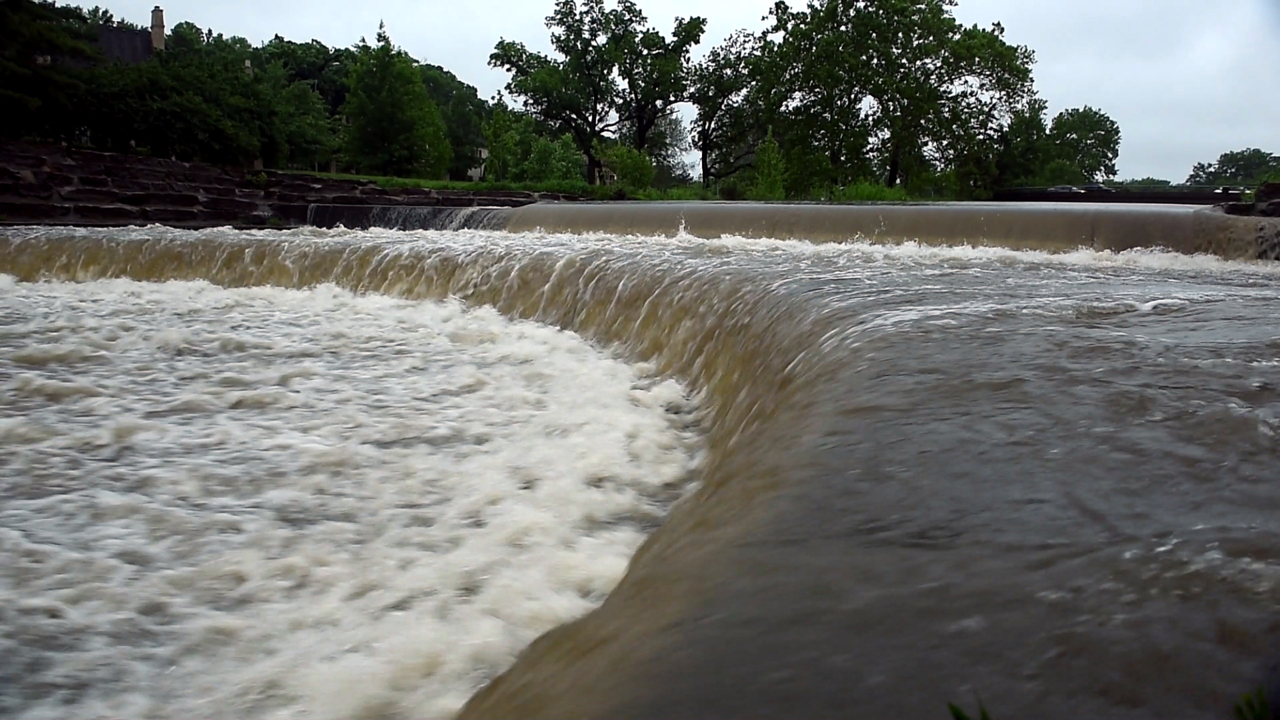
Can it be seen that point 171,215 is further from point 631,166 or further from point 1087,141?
point 1087,141

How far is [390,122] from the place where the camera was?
87.7 ft

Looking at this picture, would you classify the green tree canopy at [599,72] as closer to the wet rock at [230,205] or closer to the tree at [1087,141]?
the tree at [1087,141]

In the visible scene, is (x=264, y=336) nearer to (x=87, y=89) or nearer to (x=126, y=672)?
(x=126, y=672)

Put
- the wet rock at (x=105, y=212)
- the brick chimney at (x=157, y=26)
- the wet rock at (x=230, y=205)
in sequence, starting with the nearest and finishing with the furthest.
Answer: the wet rock at (x=105, y=212)
the wet rock at (x=230, y=205)
the brick chimney at (x=157, y=26)

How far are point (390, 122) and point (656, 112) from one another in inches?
473

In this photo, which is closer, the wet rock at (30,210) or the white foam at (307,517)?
the white foam at (307,517)

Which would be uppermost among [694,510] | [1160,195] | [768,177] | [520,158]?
[520,158]

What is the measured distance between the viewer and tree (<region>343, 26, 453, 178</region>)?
26656 mm

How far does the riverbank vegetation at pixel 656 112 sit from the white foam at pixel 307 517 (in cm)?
1333

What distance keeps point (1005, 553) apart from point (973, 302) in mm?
2119

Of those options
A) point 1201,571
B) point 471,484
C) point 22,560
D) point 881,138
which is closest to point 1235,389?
point 1201,571

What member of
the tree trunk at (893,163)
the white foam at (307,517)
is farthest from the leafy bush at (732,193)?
the white foam at (307,517)

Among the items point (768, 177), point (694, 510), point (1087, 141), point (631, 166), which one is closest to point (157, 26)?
point (631, 166)

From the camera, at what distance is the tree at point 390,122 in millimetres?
26656
